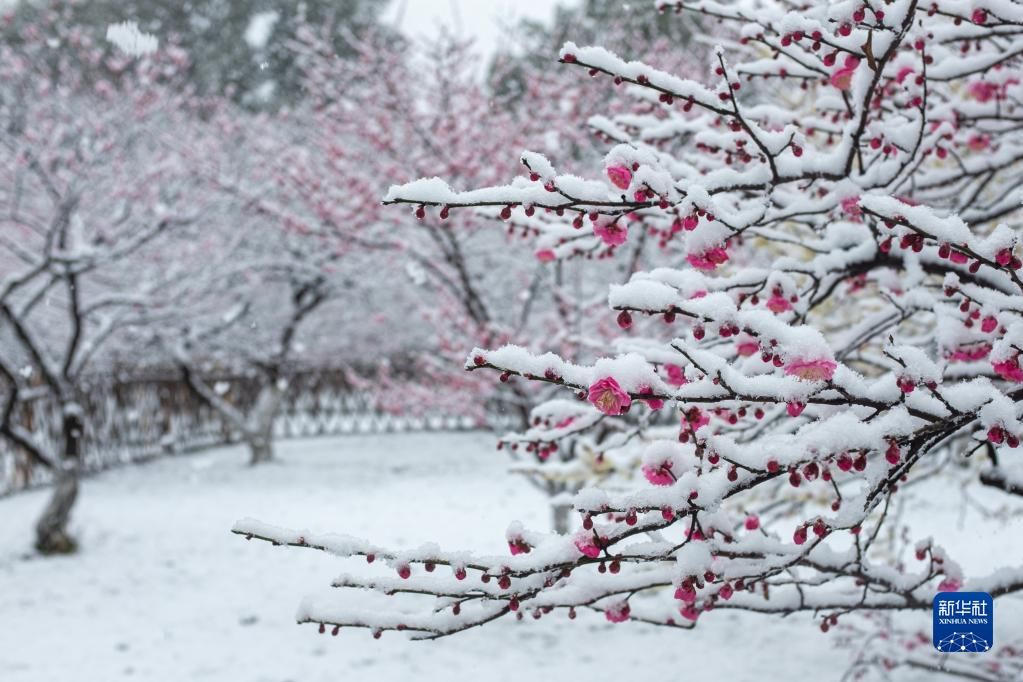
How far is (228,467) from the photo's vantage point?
13336mm

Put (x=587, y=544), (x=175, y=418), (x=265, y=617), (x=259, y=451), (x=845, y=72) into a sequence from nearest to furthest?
A: (x=587, y=544) → (x=845, y=72) → (x=265, y=617) → (x=259, y=451) → (x=175, y=418)

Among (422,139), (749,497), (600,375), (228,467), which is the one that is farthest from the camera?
(228,467)

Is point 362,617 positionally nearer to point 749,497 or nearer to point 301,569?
point 749,497

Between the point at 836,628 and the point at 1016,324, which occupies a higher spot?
the point at 1016,324

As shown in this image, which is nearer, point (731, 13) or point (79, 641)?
point (731, 13)

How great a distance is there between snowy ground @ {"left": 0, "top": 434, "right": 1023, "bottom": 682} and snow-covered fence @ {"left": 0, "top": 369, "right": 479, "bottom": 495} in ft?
3.81

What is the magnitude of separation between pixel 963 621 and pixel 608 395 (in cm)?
172

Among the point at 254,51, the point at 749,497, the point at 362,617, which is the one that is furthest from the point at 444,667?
the point at 254,51

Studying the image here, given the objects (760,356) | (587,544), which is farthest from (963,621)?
(587,544)

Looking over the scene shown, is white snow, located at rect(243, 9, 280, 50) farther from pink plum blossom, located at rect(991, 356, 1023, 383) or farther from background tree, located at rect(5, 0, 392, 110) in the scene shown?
pink plum blossom, located at rect(991, 356, 1023, 383)

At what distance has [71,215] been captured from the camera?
815 centimetres

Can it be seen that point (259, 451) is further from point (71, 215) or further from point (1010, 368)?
point (1010, 368)

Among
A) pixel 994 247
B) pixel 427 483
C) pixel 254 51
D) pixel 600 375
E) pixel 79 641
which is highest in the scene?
pixel 254 51

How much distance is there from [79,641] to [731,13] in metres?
5.56
